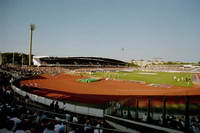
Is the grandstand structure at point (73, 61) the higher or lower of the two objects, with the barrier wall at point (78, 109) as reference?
higher

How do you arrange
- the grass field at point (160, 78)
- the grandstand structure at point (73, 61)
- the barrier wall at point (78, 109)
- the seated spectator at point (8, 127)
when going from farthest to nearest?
the grandstand structure at point (73, 61), the grass field at point (160, 78), the barrier wall at point (78, 109), the seated spectator at point (8, 127)

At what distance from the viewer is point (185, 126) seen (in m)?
7.29

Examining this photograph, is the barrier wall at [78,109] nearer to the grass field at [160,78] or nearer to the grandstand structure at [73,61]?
the grass field at [160,78]

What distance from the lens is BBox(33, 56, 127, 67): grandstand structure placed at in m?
84.1

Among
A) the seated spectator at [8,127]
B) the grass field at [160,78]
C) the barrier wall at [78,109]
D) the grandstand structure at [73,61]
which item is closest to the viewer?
the seated spectator at [8,127]

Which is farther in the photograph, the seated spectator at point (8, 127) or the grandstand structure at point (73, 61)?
the grandstand structure at point (73, 61)

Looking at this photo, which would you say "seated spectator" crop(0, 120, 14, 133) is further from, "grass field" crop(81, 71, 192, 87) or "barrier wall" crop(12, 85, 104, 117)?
"grass field" crop(81, 71, 192, 87)

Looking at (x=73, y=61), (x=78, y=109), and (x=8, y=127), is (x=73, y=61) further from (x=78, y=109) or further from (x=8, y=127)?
(x=8, y=127)

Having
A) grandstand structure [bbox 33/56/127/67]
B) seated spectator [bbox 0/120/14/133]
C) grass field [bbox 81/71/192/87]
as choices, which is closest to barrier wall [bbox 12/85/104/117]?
seated spectator [bbox 0/120/14/133]

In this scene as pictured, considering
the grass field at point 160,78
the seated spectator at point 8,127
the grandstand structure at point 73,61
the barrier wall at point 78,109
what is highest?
the grandstand structure at point 73,61

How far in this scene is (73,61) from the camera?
316ft

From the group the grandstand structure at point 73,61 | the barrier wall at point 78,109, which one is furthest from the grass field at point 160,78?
the grandstand structure at point 73,61

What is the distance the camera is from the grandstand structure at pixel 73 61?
8412 cm

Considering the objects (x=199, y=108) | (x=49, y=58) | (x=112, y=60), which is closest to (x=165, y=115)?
(x=199, y=108)
